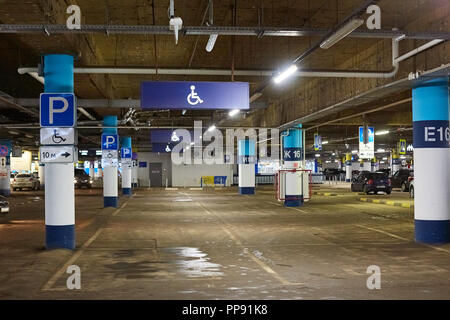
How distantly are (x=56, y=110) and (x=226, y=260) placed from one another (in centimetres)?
507

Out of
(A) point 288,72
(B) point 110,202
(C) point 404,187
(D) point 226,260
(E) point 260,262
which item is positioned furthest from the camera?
(C) point 404,187

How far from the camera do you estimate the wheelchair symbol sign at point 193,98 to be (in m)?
13.1

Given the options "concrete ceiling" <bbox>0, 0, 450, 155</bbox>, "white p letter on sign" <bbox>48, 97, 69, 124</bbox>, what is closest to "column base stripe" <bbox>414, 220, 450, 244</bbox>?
"concrete ceiling" <bbox>0, 0, 450, 155</bbox>

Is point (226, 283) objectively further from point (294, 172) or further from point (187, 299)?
point (294, 172)

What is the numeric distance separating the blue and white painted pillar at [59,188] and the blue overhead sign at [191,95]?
2.03 metres

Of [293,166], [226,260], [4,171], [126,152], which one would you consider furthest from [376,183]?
[226,260]

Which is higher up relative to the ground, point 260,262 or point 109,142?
point 109,142

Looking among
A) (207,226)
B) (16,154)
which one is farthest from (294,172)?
(16,154)

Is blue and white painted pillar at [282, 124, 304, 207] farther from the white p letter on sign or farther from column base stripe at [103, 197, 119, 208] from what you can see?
the white p letter on sign

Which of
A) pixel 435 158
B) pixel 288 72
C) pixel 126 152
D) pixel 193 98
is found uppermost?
pixel 288 72

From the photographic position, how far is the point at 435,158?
13.9 metres

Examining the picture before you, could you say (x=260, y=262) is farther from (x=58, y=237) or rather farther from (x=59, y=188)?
(x=59, y=188)
